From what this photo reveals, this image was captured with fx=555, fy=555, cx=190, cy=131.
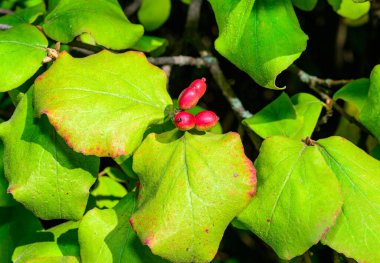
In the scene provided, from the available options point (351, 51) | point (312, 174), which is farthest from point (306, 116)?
point (351, 51)

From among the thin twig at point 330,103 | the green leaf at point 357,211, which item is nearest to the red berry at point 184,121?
the green leaf at point 357,211

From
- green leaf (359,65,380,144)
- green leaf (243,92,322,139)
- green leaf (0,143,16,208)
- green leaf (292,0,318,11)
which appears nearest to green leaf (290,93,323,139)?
green leaf (243,92,322,139)

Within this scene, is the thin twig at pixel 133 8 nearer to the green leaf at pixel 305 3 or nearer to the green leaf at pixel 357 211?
the green leaf at pixel 305 3

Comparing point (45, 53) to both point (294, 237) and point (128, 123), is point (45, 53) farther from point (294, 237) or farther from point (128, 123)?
point (294, 237)

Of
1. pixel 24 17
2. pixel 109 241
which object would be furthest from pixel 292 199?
pixel 24 17

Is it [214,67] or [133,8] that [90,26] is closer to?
[214,67]
